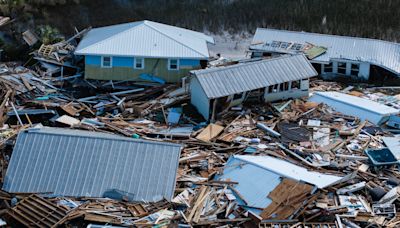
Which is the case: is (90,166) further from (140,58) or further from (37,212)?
(140,58)

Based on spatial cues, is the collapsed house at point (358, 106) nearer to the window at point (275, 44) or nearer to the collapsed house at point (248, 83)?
the collapsed house at point (248, 83)

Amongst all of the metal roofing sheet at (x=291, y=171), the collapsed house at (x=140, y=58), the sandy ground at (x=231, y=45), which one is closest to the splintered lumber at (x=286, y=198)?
the metal roofing sheet at (x=291, y=171)

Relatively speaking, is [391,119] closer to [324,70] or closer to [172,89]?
[324,70]

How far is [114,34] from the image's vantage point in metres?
32.6

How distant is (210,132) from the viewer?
85.4ft

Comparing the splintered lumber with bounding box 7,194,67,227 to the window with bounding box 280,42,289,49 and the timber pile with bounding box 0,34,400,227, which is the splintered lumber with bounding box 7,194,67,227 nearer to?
the timber pile with bounding box 0,34,400,227

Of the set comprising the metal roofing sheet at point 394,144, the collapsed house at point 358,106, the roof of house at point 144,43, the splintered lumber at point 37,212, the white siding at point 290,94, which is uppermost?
the roof of house at point 144,43

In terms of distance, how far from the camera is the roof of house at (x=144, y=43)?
31.2m

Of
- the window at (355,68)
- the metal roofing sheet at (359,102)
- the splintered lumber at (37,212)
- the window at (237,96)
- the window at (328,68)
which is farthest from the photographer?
the window at (328,68)

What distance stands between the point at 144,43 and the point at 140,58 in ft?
3.74

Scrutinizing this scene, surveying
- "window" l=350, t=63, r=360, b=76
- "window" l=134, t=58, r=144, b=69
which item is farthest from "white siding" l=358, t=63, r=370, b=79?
"window" l=134, t=58, r=144, b=69

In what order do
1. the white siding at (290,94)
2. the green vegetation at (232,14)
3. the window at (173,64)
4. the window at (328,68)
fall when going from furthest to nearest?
the green vegetation at (232,14) < the window at (328,68) < the window at (173,64) < the white siding at (290,94)

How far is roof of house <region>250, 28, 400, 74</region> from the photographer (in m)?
33.6

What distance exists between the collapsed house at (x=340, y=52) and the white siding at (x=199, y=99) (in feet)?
27.6
